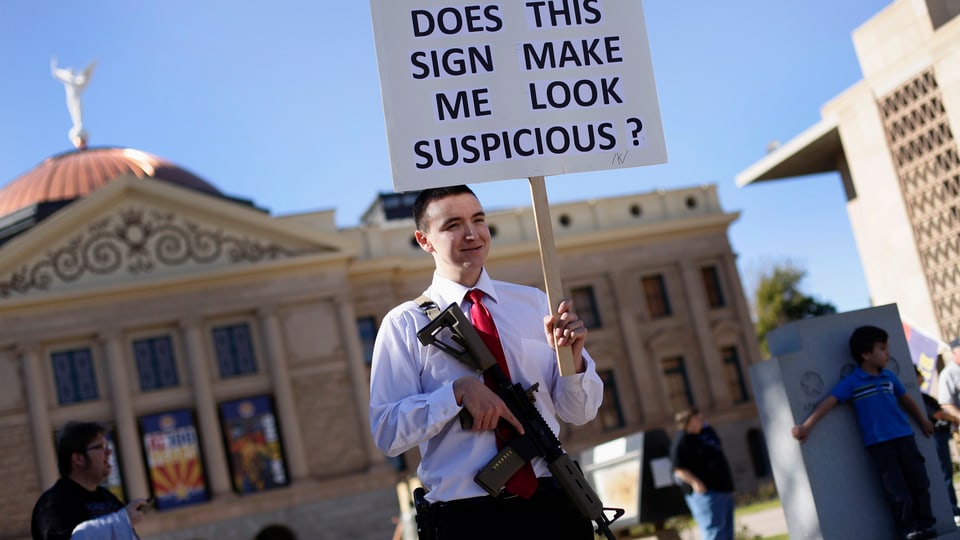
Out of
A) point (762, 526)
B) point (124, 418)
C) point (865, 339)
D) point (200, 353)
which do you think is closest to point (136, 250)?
point (200, 353)

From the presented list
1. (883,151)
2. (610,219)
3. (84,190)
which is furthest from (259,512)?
(883,151)

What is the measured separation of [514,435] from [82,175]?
40146 mm

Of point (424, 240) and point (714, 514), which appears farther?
point (714, 514)

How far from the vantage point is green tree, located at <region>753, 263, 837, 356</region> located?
57.4 meters

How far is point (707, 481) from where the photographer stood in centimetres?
1091

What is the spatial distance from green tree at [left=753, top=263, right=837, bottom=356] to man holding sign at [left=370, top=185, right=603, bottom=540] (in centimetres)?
5523

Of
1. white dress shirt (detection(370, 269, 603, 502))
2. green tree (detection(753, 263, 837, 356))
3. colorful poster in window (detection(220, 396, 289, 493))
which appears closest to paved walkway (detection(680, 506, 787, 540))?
white dress shirt (detection(370, 269, 603, 502))

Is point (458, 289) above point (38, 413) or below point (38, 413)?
below

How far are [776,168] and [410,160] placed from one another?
21939mm

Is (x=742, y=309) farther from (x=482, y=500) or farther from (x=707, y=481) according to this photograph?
(x=482, y=500)

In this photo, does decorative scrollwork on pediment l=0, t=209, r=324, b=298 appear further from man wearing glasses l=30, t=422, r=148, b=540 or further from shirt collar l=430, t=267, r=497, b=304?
shirt collar l=430, t=267, r=497, b=304

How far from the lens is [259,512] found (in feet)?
113

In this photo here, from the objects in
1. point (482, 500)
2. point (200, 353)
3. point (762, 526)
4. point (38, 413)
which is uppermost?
point (200, 353)

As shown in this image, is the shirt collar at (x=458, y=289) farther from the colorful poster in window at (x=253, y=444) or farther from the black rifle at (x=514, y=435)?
the colorful poster in window at (x=253, y=444)
